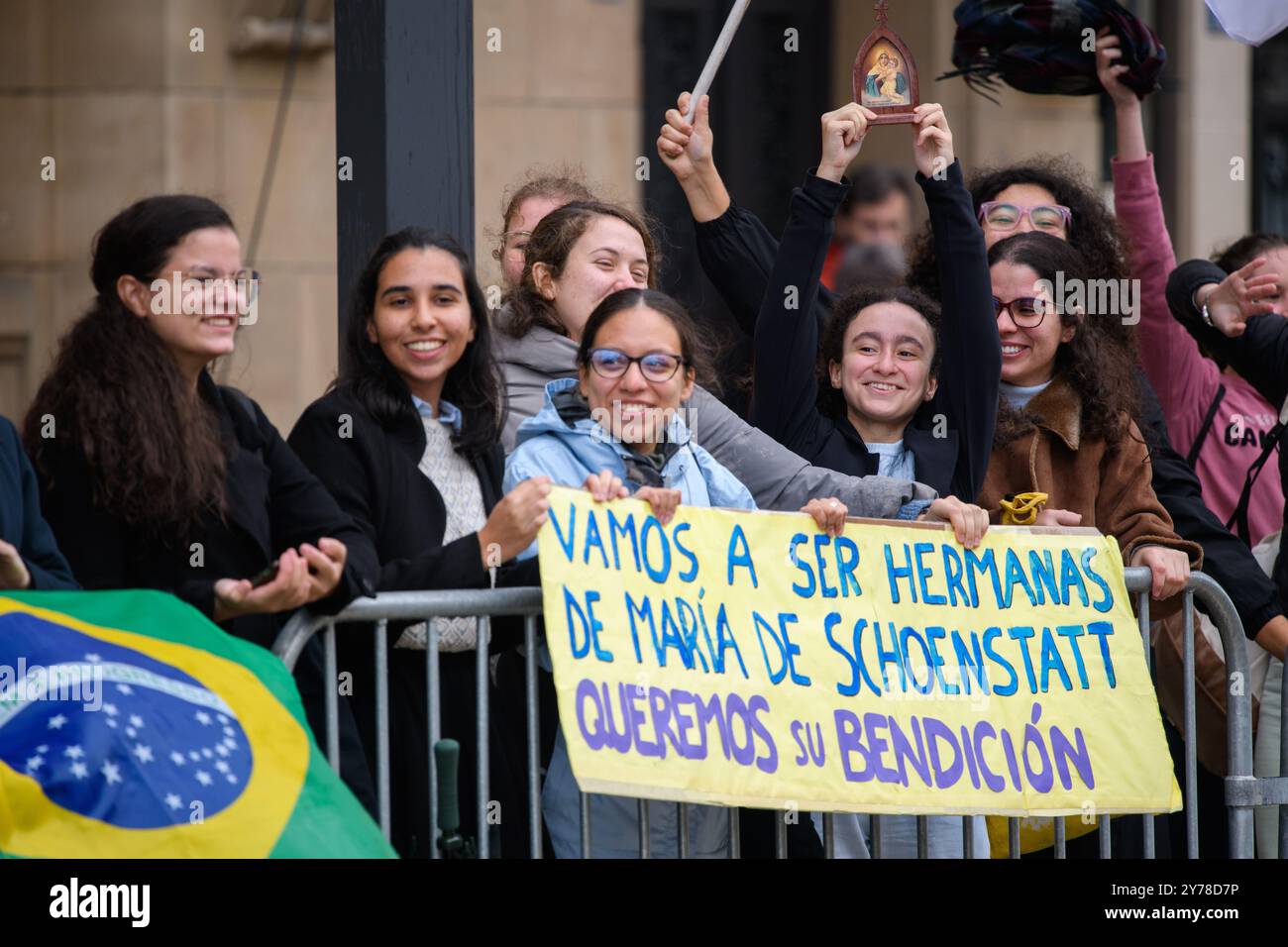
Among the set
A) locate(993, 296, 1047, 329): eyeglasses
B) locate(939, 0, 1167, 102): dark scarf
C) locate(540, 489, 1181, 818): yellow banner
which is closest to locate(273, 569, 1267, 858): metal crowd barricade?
locate(540, 489, 1181, 818): yellow banner

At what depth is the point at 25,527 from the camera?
161 inches

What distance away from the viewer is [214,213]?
4.41 m

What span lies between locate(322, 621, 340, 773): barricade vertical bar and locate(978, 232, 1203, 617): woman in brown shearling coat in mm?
1911

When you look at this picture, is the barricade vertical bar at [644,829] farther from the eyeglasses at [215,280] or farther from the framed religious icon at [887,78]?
the framed religious icon at [887,78]

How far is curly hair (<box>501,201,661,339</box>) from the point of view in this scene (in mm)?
5184

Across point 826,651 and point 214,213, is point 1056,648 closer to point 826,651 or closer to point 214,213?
point 826,651

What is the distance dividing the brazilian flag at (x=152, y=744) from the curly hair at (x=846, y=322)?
1.84 meters

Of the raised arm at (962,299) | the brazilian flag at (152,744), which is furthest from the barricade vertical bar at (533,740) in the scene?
the raised arm at (962,299)

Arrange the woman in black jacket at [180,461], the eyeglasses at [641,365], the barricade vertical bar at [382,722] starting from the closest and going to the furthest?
the woman in black jacket at [180,461], the barricade vertical bar at [382,722], the eyeglasses at [641,365]

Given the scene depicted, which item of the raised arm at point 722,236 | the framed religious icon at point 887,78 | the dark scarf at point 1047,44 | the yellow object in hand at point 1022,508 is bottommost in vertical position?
the yellow object in hand at point 1022,508

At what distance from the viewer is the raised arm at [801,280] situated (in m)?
5.00

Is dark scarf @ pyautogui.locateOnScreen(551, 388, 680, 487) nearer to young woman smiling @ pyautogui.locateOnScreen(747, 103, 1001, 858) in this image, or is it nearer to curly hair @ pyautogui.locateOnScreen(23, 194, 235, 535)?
young woman smiling @ pyautogui.locateOnScreen(747, 103, 1001, 858)
